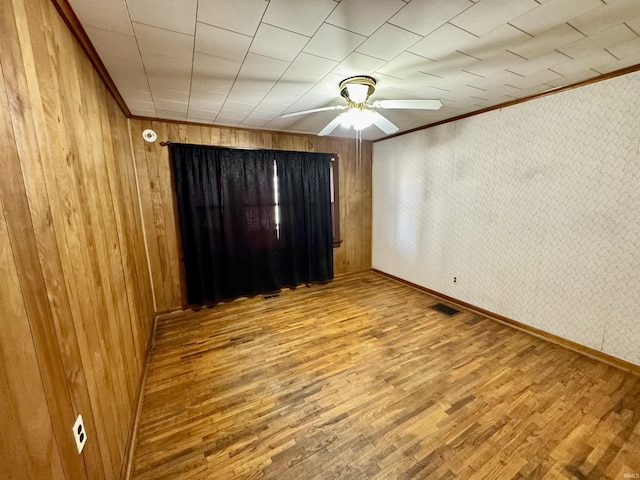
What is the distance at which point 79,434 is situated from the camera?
960mm

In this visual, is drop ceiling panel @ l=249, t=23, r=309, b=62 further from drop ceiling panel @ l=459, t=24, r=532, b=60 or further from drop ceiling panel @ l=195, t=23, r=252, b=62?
drop ceiling panel @ l=459, t=24, r=532, b=60

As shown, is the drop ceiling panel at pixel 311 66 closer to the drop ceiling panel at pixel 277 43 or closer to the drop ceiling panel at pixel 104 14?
the drop ceiling panel at pixel 277 43

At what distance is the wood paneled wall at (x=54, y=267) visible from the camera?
691 mm

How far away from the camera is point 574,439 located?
1.56 m

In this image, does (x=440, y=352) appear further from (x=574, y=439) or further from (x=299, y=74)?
(x=299, y=74)

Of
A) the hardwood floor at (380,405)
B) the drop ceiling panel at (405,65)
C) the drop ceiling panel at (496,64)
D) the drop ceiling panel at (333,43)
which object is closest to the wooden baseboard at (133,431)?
the hardwood floor at (380,405)

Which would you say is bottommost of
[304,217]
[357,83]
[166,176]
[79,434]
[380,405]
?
[380,405]

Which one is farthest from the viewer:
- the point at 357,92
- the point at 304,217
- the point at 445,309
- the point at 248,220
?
the point at 304,217

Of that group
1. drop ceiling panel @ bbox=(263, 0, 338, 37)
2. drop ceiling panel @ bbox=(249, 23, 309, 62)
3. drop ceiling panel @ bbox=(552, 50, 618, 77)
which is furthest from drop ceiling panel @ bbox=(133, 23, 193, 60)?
drop ceiling panel @ bbox=(552, 50, 618, 77)

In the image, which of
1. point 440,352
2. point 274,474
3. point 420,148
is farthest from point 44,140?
point 420,148

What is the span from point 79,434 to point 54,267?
0.64 metres

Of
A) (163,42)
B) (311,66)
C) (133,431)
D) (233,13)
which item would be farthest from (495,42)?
(133,431)

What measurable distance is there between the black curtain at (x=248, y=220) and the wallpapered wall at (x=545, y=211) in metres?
1.63

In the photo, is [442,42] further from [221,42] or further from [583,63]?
[221,42]
